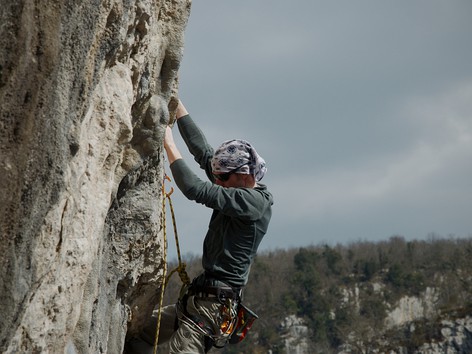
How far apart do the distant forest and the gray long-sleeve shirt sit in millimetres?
60674

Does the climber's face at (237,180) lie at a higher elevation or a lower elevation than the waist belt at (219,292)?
higher

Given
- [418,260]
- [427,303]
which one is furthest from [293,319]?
[418,260]

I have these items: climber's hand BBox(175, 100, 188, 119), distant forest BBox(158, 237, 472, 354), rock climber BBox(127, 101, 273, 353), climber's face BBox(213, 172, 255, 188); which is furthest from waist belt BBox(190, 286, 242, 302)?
distant forest BBox(158, 237, 472, 354)

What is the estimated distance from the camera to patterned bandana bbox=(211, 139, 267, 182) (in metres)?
5.65

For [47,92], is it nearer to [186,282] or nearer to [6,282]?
[6,282]

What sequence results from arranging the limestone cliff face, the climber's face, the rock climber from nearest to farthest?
1. the limestone cliff face
2. the rock climber
3. the climber's face

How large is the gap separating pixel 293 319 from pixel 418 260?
57.0 ft

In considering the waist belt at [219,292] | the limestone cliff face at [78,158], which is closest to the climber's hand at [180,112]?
the limestone cliff face at [78,158]

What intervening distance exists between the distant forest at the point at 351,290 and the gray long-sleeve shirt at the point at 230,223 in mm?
60674

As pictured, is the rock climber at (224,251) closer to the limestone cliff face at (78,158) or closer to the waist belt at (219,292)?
the waist belt at (219,292)

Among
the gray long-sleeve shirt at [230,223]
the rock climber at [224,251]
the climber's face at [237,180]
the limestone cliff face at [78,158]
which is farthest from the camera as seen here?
the climber's face at [237,180]

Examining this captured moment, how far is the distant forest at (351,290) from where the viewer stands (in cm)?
7062

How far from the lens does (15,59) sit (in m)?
3.35

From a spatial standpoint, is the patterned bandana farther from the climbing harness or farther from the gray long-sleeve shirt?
the climbing harness
